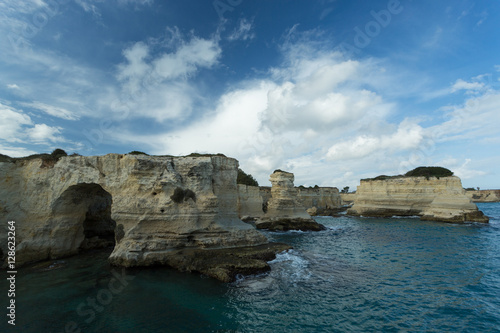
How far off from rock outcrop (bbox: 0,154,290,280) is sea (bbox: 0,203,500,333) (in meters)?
1.54

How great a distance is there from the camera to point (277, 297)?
9672mm

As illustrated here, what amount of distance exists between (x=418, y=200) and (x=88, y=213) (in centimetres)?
4894

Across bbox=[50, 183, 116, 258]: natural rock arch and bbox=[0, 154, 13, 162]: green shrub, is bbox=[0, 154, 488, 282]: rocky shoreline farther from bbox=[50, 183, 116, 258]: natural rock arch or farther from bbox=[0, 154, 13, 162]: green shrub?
bbox=[0, 154, 13, 162]: green shrub

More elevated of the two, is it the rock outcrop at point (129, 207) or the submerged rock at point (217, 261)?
the rock outcrop at point (129, 207)

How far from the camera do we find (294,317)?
822 cm

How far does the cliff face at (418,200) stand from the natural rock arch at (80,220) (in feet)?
142

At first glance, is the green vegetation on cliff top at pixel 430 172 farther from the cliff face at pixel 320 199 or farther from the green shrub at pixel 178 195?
the green shrub at pixel 178 195

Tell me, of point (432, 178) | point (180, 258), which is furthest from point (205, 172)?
point (432, 178)

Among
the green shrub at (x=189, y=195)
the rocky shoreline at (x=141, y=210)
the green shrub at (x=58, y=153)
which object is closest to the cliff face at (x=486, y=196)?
the rocky shoreline at (x=141, y=210)

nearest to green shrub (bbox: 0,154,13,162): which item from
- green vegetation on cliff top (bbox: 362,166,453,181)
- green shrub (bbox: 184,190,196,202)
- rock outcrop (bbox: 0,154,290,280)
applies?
rock outcrop (bbox: 0,154,290,280)

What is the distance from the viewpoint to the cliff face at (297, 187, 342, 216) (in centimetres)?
6091

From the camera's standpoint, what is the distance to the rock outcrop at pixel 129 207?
14.4m

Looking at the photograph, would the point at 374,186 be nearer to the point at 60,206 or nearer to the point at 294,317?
the point at 294,317

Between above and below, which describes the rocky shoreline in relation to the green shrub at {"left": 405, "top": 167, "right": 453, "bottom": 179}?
below
